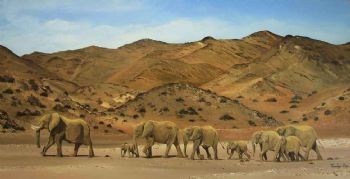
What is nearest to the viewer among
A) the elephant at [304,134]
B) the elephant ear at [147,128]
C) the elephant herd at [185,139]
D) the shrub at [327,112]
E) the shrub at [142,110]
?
the elephant herd at [185,139]

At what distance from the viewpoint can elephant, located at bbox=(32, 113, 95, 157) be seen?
2773 centimetres

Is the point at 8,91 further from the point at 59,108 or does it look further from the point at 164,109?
the point at 164,109

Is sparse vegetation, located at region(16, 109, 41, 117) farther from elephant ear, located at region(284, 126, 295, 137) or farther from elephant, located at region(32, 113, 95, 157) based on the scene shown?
elephant ear, located at region(284, 126, 295, 137)

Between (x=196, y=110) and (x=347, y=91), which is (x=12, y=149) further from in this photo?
(x=347, y=91)

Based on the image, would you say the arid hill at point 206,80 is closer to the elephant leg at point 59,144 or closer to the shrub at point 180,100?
the shrub at point 180,100

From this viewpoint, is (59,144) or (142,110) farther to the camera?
(142,110)

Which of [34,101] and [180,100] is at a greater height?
[180,100]

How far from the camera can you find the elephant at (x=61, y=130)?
27.7 m

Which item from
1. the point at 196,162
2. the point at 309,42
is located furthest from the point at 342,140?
the point at 309,42

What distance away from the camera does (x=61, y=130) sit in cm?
2798

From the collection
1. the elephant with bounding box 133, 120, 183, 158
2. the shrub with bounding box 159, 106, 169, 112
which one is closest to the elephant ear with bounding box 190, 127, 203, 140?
the elephant with bounding box 133, 120, 183, 158

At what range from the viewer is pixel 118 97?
96625 mm

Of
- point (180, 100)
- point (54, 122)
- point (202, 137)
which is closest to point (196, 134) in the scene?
point (202, 137)

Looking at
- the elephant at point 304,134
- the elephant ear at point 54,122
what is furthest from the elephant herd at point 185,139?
the elephant at point 304,134
